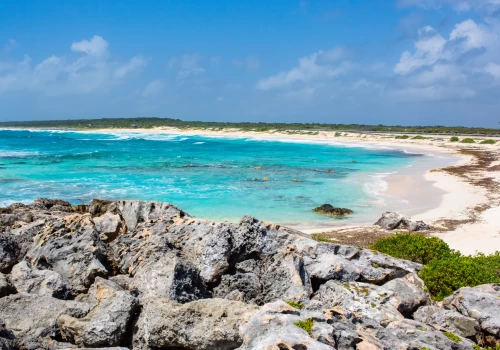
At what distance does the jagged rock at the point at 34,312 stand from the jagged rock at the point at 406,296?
182 inches

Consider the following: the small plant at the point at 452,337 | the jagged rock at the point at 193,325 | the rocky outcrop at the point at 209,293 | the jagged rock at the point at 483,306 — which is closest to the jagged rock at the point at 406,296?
the rocky outcrop at the point at 209,293

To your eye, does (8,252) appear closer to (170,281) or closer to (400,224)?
(170,281)

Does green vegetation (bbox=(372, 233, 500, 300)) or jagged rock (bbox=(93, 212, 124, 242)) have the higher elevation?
jagged rock (bbox=(93, 212, 124, 242))

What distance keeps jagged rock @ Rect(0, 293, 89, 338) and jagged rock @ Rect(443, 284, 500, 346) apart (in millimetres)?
5674

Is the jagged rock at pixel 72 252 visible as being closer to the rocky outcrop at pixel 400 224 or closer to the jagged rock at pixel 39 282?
the jagged rock at pixel 39 282

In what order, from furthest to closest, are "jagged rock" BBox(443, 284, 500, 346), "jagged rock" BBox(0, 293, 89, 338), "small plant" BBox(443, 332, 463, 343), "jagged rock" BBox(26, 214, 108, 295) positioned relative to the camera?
"jagged rock" BBox(26, 214, 108, 295) → "jagged rock" BBox(443, 284, 500, 346) → "jagged rock" BBox(0, 293, 89, 338) → "small plant" BBox(443, 332, 463, 343)

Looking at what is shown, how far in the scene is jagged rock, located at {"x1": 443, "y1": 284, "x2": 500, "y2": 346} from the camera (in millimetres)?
6230

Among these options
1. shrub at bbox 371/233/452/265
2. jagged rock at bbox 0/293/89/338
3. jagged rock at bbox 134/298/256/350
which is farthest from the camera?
shrub at bbox 371/233/452/265

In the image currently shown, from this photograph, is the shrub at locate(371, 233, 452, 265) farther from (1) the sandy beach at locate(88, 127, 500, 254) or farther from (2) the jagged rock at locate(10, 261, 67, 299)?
(2) the jagged rock at locate(10, 261, 67, 299)

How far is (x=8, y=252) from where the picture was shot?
7805 mm

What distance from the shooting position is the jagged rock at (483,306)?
6.23m

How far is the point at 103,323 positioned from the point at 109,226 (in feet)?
14.5

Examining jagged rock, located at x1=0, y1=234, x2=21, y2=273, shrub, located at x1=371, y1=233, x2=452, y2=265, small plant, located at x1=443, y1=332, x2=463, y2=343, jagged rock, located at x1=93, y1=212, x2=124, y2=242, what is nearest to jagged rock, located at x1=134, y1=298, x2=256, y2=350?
small plant, located at x1=443, y1=332, x2=463, y2=343

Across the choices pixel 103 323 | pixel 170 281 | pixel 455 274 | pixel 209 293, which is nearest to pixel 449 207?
pixel 455 274
